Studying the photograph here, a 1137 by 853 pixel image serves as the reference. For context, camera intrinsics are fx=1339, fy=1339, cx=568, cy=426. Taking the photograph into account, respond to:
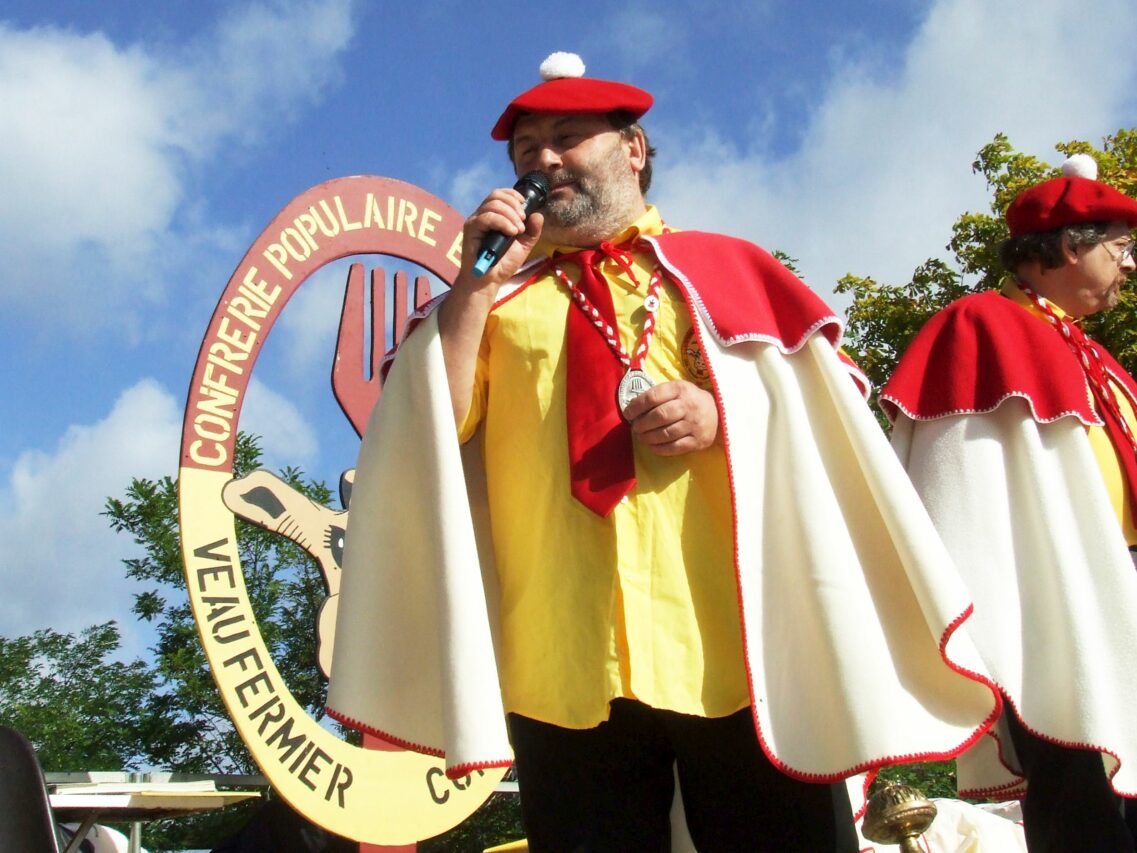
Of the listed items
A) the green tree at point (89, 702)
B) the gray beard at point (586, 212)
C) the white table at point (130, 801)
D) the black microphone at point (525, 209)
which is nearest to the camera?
the black microphone at point (525, 209)

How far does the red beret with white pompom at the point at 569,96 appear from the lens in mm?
2465

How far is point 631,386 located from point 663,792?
646 millimetres

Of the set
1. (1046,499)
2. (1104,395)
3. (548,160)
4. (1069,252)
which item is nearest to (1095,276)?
(1069,252)

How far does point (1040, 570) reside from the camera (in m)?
2.79

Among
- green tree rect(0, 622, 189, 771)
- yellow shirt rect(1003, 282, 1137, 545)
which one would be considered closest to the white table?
yellow shirt rect(1003, 282, 1137, 545)

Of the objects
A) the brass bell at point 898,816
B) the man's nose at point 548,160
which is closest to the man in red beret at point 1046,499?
the brass bell at point 898,816

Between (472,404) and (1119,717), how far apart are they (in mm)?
Answer: 1425

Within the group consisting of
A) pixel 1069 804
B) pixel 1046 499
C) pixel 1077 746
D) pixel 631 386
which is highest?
pixel 631 386

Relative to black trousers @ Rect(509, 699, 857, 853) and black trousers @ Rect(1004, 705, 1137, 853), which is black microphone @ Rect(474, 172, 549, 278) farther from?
black trousers @ Rect(1004, 705, 1137, 853)

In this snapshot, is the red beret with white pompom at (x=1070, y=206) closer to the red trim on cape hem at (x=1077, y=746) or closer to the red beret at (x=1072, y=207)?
the red beret at (x=1072, y=207)

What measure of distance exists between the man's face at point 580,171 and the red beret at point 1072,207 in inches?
49.7

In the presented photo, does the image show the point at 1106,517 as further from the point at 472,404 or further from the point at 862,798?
the point at 472,404

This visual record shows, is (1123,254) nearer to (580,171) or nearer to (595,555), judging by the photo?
(580,171)

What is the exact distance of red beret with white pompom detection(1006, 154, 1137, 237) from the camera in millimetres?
3250
